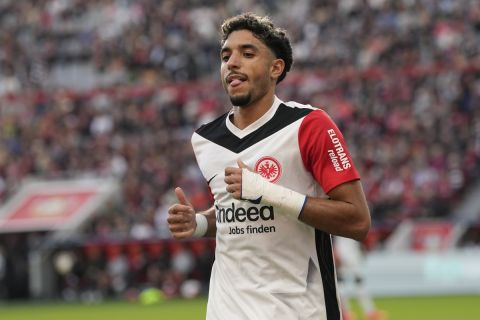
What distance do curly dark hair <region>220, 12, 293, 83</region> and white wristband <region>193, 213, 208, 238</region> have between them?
82 centimetres

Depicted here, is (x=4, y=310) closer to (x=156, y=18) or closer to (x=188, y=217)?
(x=156, y=18)

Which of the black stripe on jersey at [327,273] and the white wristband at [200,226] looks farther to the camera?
the white wristband at [200,226]

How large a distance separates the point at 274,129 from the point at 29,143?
25157 millimetres

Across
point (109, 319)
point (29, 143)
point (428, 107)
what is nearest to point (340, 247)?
point (109, 319)

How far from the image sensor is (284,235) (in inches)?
217

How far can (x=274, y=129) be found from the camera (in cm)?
561

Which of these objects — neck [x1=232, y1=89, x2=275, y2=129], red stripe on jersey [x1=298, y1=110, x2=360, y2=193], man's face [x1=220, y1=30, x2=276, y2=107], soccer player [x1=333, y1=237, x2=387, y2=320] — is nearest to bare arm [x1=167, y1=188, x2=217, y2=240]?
neck [x1=232, y1=89, x2=275, y2=129]

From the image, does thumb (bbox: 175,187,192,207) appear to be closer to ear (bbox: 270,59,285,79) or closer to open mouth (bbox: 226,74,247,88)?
open mouth (bbox: 226,74,247,88)

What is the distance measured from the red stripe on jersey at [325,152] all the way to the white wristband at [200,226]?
2.53 feet

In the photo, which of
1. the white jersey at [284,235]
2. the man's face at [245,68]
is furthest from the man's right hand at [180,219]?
the man's face at [245,68]

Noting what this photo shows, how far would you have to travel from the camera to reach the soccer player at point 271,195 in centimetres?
537

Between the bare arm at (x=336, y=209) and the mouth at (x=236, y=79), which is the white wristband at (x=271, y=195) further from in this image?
the mouth at (x=236, y=79)

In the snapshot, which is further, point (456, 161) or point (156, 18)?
point (156, 18)

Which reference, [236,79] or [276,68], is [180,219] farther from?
[276,68]
